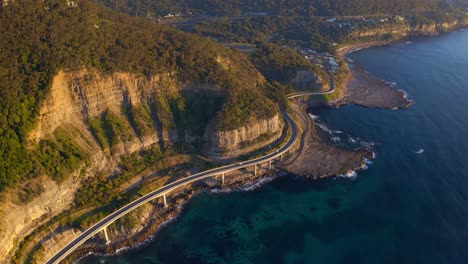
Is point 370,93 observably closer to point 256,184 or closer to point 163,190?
point 256,184

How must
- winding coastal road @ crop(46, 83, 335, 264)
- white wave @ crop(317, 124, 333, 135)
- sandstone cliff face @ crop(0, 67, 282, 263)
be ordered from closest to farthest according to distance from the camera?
sandstone cliff face @ crop(0, 67, 282, 263) < winding coastal road @ crop(46, 83, 335, 264) < white wave @ crop(317, 124, 333, 135)

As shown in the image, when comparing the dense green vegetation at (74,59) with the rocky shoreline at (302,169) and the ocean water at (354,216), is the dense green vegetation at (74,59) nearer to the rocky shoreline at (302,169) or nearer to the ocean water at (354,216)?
the rocky shoreline at (302,169)

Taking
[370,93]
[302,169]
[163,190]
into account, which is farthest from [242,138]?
[370,93]

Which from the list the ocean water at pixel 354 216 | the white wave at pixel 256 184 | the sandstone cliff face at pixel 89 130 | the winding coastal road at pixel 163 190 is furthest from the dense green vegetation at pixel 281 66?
the white wave at pixel 256 184

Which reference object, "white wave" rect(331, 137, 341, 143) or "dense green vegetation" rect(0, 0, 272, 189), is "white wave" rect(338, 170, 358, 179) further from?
"dense green vegetation" rect(0, 0, 272, 189)

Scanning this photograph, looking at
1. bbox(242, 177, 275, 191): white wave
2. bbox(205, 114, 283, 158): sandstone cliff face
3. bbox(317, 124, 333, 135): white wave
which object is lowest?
bbox(242, 177, 275, 191): white wave

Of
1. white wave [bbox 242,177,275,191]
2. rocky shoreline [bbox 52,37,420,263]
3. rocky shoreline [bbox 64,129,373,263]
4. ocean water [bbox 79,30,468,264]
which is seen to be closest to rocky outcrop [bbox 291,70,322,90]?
rocky shoreline [bbox 52,37,420,263]
